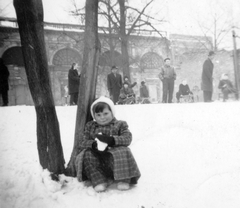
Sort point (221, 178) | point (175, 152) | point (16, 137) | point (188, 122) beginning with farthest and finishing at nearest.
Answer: point (188, 122)
point (16, 137)
point (175, 152)
point (221, 178)

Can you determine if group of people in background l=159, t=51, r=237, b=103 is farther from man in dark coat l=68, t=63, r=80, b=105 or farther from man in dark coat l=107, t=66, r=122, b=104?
man in dark coat l=68, t=63, r=80, b=105

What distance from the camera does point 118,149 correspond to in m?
1.61

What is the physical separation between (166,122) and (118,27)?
3.94 m

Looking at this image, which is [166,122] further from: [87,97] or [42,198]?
[42,198]

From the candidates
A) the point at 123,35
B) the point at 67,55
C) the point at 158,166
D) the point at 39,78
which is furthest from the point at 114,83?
the point at 67,55

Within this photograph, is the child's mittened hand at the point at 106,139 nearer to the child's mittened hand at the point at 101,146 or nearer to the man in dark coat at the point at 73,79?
the child's mittened hand at the point at 101,146

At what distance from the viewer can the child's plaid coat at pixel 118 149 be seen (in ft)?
5.11

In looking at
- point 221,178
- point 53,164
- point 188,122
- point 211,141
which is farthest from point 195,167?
point 53,164

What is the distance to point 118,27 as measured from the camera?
5.88 m

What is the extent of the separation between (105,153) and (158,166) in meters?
0.62

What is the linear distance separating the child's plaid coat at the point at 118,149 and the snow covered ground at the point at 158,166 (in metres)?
0.13

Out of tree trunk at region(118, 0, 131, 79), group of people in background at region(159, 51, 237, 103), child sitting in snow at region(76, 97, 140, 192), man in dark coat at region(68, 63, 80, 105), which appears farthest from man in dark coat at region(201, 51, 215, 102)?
child sitting in snow at region(76, 97, 140, 192)

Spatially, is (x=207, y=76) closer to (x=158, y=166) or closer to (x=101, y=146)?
(x=158, y=166)

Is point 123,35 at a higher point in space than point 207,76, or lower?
higher
